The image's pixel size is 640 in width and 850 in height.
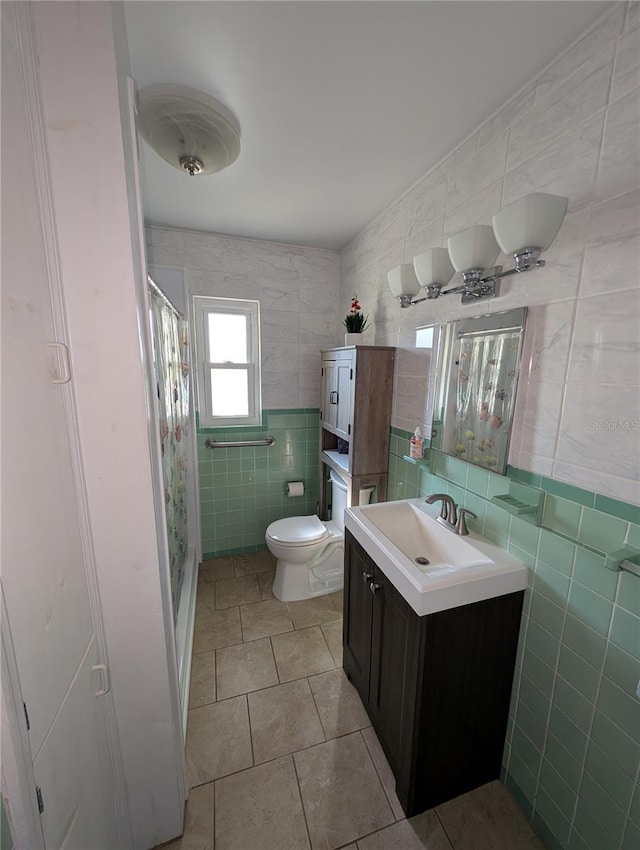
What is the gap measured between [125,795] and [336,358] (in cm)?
211

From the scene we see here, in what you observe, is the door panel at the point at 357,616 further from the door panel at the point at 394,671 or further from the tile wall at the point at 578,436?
the tile wall at the point at 578,436

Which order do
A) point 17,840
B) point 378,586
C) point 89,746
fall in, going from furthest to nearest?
point 378,586 → point 89,746 → point 17,840

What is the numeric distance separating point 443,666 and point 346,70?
199 cm

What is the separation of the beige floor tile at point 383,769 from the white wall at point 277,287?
6.70ft

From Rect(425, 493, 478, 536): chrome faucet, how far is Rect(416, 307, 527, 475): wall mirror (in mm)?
202

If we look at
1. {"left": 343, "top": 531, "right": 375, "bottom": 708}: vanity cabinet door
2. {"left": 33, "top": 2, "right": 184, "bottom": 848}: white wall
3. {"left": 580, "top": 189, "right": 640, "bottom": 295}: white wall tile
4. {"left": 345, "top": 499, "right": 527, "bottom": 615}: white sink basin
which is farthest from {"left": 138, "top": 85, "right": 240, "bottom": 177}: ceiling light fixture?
{"left": 343, "top": 531, "right": 375, "bottom": 708}: vanity cabinet door

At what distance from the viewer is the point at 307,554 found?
2170 mm

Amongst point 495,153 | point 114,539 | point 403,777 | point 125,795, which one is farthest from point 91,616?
point 495,153

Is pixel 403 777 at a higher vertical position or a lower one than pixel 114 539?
lower

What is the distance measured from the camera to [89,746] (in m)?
0.84

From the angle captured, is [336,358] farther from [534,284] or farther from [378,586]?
[378,586]

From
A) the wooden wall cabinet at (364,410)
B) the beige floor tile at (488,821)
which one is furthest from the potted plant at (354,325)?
the beige floor tile at (488,821)

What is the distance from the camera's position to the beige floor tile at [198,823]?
3.62 ft

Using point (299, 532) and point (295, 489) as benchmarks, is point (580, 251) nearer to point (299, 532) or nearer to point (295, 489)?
point (299, 532)
